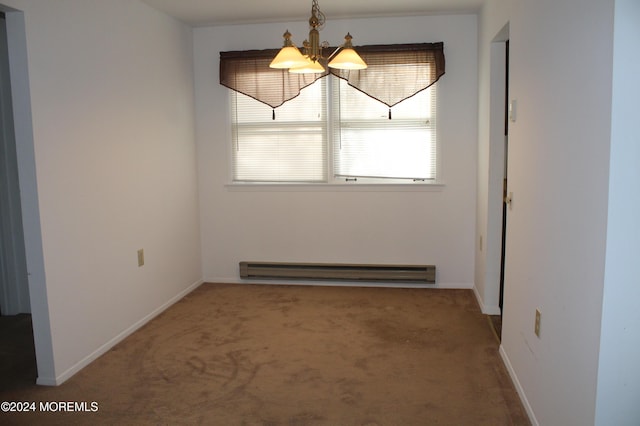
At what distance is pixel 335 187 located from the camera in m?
4.96

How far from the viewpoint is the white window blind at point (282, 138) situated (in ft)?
16.2

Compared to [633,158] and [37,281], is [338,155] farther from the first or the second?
[633,158]

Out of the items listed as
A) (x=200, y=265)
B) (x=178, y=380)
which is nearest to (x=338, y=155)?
(x=200, y=265)

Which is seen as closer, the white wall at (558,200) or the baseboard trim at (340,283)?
the white wall at (558,200)

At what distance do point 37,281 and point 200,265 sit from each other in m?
2.33

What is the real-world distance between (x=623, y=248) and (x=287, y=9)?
11.6 feet

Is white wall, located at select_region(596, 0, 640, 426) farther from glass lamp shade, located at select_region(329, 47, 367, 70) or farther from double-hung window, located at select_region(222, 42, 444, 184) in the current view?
double-hung window, located at select_region(222, 42, 444, 184)

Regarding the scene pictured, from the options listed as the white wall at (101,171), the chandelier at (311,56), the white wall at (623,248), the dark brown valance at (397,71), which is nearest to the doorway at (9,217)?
the white wall at (101,171)

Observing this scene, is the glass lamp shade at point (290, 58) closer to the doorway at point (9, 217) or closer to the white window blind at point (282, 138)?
the white window blind at point (282, 138)

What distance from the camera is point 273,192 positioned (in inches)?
199

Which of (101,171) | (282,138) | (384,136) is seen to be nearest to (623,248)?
(101,171)

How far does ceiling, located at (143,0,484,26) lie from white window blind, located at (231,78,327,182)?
67 centimetres

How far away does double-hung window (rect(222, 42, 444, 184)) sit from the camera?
475cm

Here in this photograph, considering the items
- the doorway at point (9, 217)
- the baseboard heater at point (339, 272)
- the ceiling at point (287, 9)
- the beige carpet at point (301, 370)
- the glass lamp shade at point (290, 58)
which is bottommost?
the beige carpet at point (301, 370)
